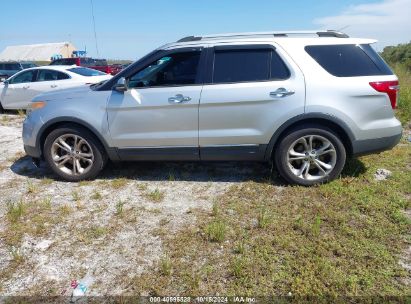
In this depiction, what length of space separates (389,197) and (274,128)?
4.87 feet

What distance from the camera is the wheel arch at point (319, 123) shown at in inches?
161

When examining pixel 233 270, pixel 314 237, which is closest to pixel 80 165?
pixel 233 270

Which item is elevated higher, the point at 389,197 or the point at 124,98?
the point at 124,98

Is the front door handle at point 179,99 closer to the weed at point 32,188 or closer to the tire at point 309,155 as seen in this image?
the tire at point 309,155

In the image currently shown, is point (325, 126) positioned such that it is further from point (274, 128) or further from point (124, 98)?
point (124, 98)

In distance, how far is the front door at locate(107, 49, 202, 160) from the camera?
169 inches

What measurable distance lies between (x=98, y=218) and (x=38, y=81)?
8.00m

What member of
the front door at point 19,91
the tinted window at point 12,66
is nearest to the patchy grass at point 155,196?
the front door at point 19,91

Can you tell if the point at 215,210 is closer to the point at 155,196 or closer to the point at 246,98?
the point at 155,196

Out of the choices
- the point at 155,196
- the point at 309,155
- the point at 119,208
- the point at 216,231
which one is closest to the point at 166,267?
the point at 216,231

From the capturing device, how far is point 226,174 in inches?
194

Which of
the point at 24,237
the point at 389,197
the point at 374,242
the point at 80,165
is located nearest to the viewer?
the point at 374,242

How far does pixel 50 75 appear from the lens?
404 inches

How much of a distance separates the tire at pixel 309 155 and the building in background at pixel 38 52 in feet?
198
